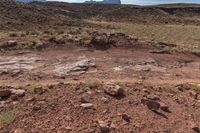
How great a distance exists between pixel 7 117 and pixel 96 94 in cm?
223

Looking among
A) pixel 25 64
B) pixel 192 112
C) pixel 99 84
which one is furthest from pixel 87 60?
pixel 192 112

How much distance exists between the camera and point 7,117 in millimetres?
8992

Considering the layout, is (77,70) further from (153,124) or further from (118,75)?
(153,124)

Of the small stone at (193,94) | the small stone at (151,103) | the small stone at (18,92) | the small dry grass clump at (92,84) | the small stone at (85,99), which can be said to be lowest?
the small stone at (193,94)

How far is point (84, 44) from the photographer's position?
15695 millimetres

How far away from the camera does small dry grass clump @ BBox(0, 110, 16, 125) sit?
8.82 metres

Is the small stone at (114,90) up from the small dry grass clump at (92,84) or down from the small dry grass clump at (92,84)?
down

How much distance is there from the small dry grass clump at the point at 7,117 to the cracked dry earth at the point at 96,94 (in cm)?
6

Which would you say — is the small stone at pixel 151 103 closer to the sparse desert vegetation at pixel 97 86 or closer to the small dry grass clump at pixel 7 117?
the sparse desert vegetation at pixel 97 86

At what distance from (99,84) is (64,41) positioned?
213 inches

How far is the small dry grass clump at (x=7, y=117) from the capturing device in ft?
28.9

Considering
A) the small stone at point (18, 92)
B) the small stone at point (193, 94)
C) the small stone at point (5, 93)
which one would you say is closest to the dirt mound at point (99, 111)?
the small stone at point (18, 92)

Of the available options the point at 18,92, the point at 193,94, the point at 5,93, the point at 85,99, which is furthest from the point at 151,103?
the point at 5,93

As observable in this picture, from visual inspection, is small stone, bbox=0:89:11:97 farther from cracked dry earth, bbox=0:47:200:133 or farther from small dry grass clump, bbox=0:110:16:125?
small dry grass clump, bbox=0:110:16:125
